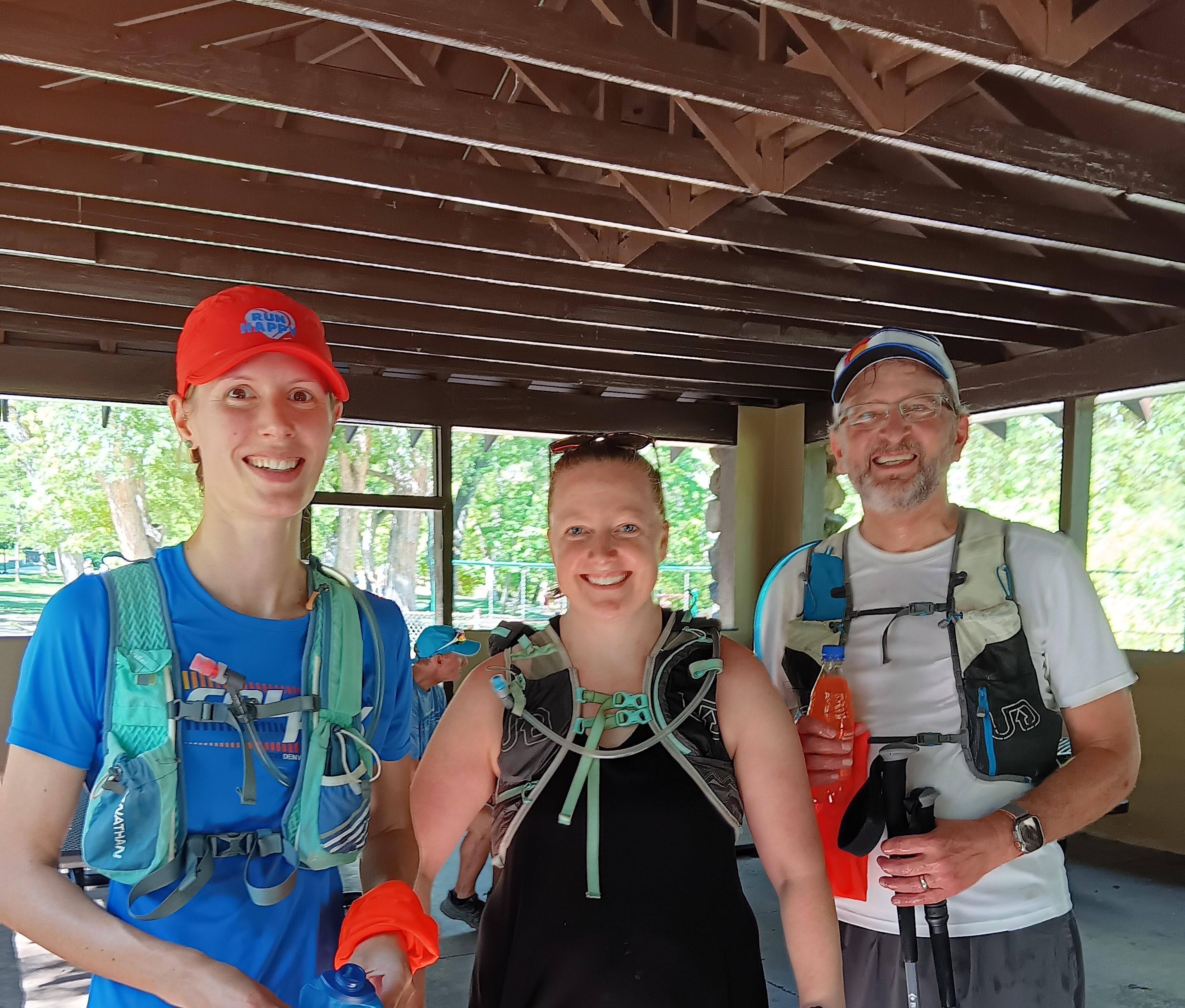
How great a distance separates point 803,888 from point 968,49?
2.27 metres

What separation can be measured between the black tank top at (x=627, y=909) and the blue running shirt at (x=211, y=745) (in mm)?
251

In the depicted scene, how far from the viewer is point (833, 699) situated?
1.73m

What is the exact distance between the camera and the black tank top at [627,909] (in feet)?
4.26

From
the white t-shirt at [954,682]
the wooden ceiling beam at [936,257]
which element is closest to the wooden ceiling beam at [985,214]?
the wooden ceiling beam at [936,257]

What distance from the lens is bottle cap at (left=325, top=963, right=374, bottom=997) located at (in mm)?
1077

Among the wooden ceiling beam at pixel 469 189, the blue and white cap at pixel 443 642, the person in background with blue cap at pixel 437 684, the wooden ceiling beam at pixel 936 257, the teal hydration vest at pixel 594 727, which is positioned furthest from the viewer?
the wooden ceiling beam at pixel 936 257

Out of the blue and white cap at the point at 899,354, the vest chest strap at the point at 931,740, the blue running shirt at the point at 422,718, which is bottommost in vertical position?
the blue running shirt at the point at 422,718

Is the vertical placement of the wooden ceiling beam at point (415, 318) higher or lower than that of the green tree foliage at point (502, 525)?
higher

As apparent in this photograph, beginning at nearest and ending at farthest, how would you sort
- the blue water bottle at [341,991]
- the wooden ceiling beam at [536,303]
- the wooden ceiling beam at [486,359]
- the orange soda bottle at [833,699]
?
1. the blue water bottle at [341,991]
2. the orange soda bottle at [833,699]
3. the wooden ceiling beam at [536,303]
4. the wooden ceiling beam at [486,359]

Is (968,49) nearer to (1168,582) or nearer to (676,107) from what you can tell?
(676,107)

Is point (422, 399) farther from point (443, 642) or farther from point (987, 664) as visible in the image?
point (987, 664)

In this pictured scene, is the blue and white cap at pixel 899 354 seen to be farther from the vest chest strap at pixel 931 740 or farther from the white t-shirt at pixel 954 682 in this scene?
the vest chest strap at pixel 931 740

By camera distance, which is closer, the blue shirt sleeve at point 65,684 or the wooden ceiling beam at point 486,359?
the blue shirt sleeve at point 65,684

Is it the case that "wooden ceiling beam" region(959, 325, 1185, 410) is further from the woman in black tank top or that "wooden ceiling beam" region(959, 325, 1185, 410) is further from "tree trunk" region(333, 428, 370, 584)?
the woman in black tank top
